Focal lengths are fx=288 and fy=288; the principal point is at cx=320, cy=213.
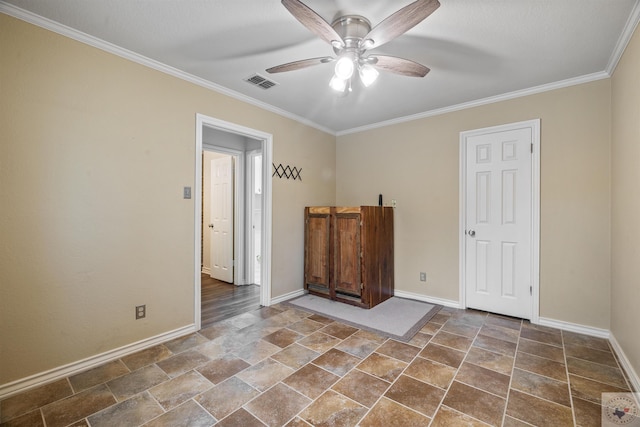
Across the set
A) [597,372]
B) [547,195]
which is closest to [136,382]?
[597,372]

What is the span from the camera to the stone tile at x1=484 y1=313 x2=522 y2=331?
2969 millimetres

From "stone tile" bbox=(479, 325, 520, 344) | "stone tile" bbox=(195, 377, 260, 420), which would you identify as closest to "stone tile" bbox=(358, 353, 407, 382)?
"stone tile" bbox=(195, 377, 260, 420)

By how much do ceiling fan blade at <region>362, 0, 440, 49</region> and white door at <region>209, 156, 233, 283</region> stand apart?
3.41 meters

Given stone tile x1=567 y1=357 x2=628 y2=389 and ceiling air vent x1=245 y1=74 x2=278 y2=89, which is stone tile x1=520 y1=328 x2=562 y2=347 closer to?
stone tile x1=567 y1=357 x2=628 y2=389

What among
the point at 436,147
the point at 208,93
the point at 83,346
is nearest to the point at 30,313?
the point at 83,346

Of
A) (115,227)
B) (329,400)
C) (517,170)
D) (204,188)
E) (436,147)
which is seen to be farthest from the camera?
(204,188)

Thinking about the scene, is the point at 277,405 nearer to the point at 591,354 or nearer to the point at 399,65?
the point at 399,65

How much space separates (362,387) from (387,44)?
2.51m

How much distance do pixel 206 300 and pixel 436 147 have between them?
3.58 m

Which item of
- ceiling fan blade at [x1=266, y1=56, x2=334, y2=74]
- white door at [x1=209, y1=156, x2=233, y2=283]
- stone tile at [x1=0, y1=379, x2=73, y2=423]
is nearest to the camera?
stone tile at [x1=0, y1=379, x2=73, y2=423]

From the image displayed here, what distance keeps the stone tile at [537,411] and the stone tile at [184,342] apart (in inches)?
94.5

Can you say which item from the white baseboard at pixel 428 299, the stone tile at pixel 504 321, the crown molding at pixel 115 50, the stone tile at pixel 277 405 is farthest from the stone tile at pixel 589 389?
the crown molding at pixel 115 50

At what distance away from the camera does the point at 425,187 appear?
3.79 m

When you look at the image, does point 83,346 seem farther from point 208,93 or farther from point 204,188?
point 204,188
